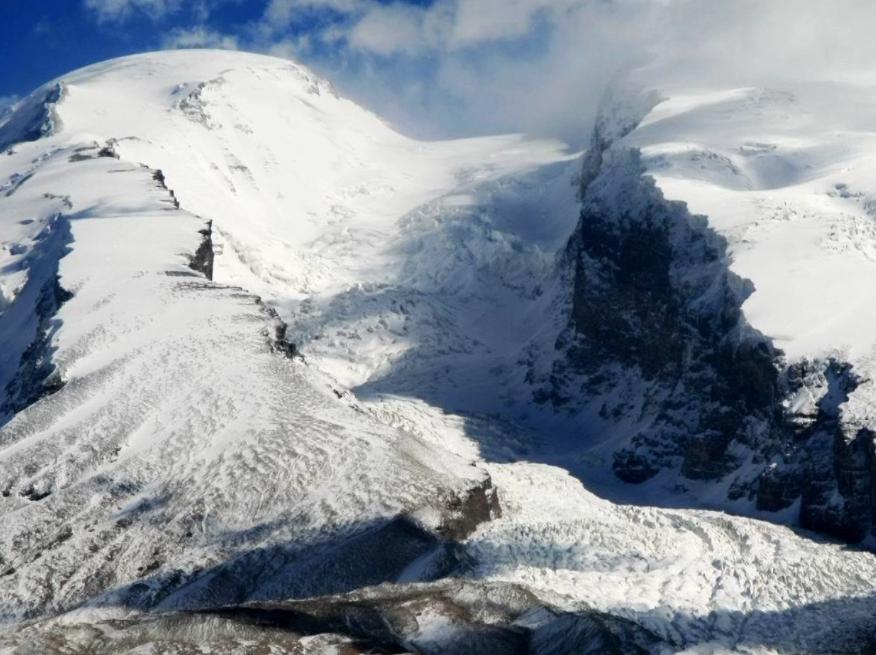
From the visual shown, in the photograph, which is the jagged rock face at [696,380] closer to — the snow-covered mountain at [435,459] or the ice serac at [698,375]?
the ice serac at [698,375]

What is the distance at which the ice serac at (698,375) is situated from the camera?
121062 mm

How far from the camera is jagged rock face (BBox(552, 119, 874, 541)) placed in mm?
120375

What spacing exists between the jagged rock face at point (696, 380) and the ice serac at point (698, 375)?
178mm

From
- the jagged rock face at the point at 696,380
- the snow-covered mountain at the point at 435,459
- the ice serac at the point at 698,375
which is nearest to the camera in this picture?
the snow-covered mountain at the point at 435,459

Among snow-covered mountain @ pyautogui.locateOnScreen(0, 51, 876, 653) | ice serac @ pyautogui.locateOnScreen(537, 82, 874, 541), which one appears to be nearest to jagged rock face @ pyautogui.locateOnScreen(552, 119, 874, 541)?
ice serac @ pyautogui.locateOnScreen(537, 82, 874, 541)

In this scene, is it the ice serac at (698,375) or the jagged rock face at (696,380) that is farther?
the ice serac at (698,375)

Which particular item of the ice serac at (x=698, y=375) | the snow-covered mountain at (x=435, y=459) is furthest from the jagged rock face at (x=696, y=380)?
the snow-covered mountain at (x=435, y=459)

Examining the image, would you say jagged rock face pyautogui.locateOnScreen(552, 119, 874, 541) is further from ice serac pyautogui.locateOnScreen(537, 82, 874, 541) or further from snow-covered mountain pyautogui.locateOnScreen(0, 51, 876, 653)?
snow-covered mountain pyautogui.locateOnScreen(0, 51, 876, 653)

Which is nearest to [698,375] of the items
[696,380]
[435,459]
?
[696,380]

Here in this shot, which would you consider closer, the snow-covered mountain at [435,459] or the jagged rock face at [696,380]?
the snow-covered mountain at [435,459]

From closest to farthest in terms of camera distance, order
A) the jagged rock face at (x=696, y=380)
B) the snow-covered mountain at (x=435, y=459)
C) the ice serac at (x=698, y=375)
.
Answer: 1. the snow-covered mountain at (x=435, y=459)
2. the jagged rock face at (x=696, y=380)
3. the ice serac at (x=698, y=375)

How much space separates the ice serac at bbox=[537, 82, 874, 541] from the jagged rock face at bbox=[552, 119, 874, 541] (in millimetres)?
178

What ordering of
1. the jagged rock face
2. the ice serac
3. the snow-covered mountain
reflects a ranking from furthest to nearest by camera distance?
the ice serac < the jagged rock face < the snow-covered mountain

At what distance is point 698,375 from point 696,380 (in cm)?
70
